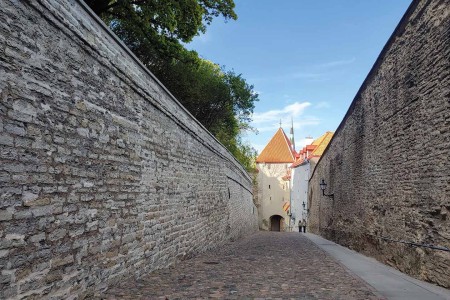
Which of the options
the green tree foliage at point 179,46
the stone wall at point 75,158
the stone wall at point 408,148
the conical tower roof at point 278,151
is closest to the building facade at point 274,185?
the conical tower roof at point 278,151

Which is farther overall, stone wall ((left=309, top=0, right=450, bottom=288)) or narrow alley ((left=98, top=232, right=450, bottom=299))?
stone wall ((left=309, top=0, right=450, bottom=288))

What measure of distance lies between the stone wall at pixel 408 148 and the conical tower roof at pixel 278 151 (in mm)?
45953

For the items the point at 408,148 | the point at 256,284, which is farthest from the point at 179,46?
the point at 256,284

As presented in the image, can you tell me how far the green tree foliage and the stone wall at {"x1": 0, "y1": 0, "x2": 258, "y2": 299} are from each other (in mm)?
6656

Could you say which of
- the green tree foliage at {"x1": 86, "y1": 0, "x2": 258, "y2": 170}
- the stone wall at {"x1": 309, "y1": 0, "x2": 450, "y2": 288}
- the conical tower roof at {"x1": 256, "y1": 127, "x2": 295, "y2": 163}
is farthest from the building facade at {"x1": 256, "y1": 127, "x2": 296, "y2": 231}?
the stone wall at {"x1": 309, "y1": 0, "x2": 450, "y2": 288}

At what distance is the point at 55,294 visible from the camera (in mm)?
4141

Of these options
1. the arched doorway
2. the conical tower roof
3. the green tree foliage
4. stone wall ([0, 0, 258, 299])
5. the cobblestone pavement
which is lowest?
the arched doorway

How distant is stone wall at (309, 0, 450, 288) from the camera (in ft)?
21.7

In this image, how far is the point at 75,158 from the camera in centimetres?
466

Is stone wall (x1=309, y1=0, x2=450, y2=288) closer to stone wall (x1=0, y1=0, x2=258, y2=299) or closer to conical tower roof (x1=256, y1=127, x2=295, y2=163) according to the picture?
stone wall (x1=0, y1=0, x2=258, y2=299)

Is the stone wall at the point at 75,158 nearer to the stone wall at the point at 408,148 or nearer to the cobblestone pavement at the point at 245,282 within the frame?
the cobblestone pavement at the point at 245,282

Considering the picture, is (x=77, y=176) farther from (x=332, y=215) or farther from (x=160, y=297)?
(x=332, y=215)

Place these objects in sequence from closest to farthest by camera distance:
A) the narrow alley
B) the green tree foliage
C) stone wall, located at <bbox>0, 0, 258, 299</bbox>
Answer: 1. stone wall, located at <bbox>0, 0, 258, 299</bbox>
2. the narrow alley
3. the green tree foliage

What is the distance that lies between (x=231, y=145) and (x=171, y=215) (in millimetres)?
25086
